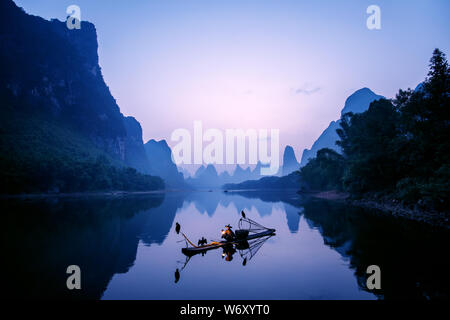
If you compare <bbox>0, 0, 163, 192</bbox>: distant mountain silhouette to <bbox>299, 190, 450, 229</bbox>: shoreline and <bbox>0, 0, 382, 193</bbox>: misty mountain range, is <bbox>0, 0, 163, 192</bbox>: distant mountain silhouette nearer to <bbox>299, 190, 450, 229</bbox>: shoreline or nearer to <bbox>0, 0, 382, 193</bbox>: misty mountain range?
<bbox>0, 0, 382, 193</bbox>: misty mountain range

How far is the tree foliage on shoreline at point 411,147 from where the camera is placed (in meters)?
25.3

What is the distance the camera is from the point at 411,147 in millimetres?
31188

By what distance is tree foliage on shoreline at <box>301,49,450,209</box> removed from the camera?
83.1 feet

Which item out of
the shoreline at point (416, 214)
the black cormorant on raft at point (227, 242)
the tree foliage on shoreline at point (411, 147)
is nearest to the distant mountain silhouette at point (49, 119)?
the black cormorant on raft at point (227, 242)

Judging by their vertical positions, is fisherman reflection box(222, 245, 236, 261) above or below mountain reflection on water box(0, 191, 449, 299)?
below

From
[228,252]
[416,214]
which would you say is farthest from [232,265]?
[416,214]

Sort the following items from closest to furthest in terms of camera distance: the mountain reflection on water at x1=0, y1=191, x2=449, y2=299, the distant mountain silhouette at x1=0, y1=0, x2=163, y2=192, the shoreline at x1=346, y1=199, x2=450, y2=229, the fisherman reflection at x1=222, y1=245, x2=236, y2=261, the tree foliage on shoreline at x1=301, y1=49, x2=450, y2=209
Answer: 1. the mountain reflection on water at x1=0, y1=191, x2=449, y2=299
2. the fisherman reflection at x1=222, y1=245, x2=236, y2=261
3. the shoreline at x1=346, y1=199, x2=450, y2=229
4. the tree foliage on shoreline at x1=301, y1=49, x2=450, y2=209
5. the distant mountain silhouette at x1=0, y1=0, x2=163, y2=192

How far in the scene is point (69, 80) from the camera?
559 feet

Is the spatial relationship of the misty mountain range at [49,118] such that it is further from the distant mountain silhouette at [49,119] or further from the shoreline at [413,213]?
the shoreline at [413,213]

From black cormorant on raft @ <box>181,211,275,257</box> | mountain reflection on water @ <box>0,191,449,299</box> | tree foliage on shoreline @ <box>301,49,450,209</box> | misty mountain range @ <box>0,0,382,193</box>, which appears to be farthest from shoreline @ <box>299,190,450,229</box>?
misty mountain range @ <box>0,0,382,193</box>

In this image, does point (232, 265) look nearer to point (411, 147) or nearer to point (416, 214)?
point (416, 214)

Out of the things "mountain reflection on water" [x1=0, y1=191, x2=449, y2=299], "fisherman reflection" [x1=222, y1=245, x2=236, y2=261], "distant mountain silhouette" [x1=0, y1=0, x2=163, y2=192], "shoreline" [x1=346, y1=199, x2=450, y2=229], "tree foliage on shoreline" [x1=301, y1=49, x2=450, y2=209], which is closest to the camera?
"mountain reflection on water" [x1=0, y1=191, x2=449, y2=299]
